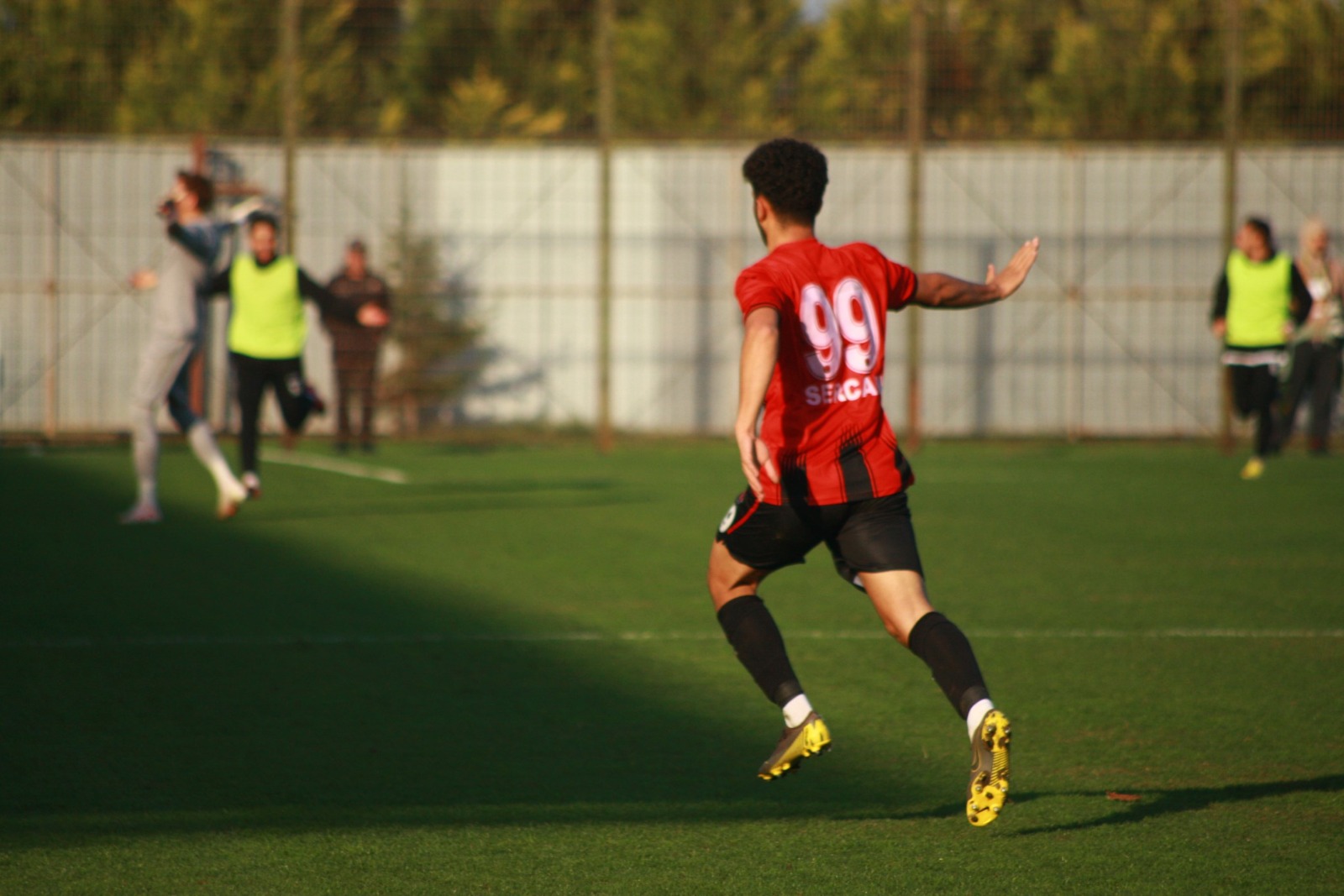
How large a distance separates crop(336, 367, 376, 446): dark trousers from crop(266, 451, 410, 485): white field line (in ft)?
3.05

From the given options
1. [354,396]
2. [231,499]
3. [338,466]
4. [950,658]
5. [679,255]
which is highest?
[679,255]

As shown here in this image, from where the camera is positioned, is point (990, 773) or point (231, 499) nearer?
point (990, 773)

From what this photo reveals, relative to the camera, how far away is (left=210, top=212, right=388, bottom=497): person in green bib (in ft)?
37.3

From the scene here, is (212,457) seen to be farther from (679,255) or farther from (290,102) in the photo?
(679,255)

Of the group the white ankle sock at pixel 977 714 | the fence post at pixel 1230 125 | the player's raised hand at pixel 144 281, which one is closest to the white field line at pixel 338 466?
the player's raised hand at pixel 144 281

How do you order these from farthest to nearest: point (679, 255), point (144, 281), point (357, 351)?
point (679, 255) < point (357, 351) < point (144, 281)

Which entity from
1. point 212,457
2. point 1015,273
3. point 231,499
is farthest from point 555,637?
point 212,457

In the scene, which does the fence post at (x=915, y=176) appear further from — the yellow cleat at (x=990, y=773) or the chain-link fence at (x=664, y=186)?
the yellow cleat at (x=990, y=773)

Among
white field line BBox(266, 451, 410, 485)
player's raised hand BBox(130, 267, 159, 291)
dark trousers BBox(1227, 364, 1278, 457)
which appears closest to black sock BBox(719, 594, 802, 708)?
player's raised hand BBox(130, 267, 159, 291)

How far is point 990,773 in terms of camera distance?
3.82 meters

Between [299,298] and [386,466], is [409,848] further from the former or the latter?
[386,466]

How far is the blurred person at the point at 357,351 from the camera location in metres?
18.6

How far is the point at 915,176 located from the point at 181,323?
10.3 meters

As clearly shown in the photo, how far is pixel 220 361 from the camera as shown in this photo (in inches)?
844
